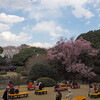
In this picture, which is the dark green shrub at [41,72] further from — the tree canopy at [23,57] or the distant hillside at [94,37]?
the tree canopy at [23,57]

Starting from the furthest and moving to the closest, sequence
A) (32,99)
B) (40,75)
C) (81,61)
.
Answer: (81,61) < (40,75) < (32,99)

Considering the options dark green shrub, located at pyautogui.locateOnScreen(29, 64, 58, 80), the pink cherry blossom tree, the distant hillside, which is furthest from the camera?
the distant hillside

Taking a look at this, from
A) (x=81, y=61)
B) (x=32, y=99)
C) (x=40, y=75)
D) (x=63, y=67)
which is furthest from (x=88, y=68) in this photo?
(x=32, y=99)

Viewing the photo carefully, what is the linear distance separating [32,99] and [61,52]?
610 inches

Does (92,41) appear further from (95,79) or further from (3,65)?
(3,65)

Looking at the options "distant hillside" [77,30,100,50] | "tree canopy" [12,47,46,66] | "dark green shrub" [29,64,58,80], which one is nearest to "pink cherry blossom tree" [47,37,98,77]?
"distant hillside" [77,30,100,50]

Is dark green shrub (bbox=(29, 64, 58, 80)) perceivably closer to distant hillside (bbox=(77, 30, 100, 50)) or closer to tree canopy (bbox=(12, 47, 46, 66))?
distant hillside (bbox=(77, 30, 100, 50))

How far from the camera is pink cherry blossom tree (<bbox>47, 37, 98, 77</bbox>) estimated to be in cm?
2527

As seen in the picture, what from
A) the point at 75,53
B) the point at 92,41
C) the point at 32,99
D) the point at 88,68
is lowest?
the point at 32,99

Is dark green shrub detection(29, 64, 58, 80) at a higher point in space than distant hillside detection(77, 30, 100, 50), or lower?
lower

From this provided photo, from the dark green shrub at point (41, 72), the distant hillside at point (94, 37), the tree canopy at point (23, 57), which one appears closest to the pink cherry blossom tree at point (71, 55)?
the distant hillside at point (94, 37)

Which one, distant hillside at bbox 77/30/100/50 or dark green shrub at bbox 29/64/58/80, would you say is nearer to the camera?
dark green shrub at bbox 29/64/58/80

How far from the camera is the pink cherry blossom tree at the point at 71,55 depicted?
82.9 feet

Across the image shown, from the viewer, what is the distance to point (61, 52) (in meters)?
26.5
